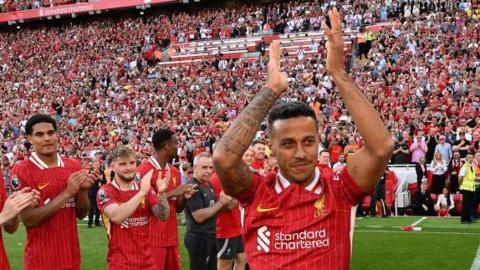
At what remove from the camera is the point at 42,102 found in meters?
32.9

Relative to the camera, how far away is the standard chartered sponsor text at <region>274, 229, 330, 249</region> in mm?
3172

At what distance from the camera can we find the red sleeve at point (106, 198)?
19.4ft

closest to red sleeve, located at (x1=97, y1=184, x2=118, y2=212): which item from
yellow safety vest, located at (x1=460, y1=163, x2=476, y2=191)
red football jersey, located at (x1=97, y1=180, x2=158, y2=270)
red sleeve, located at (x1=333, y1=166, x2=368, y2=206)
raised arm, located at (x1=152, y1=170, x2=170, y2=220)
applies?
red football jersey, located at (x1=97, y1=180, x2=158, y2=270)

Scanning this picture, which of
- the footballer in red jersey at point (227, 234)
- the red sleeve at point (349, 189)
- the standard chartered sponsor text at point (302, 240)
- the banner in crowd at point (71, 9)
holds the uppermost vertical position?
the banner in crowd at point (71, 9)

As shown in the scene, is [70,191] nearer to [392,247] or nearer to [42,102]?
[392,247]

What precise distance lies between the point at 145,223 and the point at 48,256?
94 cm

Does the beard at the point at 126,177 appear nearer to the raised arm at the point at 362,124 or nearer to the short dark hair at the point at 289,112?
the short dark hair at the point at 289,112

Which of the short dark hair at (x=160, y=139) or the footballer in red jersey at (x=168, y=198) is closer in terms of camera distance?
the footballer in red jersey at (x=168, y=198)

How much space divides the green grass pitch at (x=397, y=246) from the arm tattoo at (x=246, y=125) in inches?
286

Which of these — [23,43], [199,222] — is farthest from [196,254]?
[23,43]

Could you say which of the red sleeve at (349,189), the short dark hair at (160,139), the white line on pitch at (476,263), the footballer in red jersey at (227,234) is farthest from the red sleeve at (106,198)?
the white line on pitch at (476,263)

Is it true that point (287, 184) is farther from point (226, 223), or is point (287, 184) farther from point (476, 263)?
point (476, 263)

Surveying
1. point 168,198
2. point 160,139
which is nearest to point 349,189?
point 168,198

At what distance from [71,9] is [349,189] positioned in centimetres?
4190
